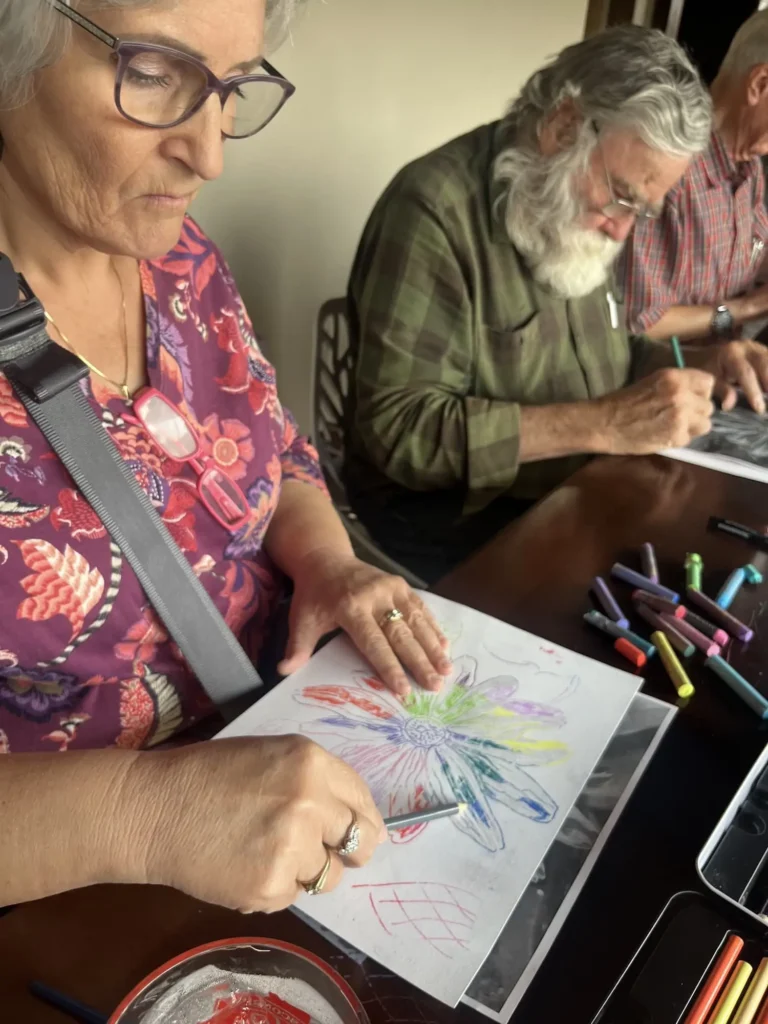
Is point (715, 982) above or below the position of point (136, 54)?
below

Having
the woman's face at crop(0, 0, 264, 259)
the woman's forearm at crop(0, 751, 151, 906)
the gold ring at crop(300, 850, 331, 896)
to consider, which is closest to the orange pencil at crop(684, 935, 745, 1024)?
the gold ring at crop(300, 850, 331, 896)

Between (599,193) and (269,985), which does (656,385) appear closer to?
(599,193)

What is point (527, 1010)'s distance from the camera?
1.46 feet

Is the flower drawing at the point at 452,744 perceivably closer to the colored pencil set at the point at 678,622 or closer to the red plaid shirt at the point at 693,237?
the colored pencil set at the point at 678,622

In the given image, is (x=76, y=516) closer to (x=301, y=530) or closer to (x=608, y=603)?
(x=301, y=530)

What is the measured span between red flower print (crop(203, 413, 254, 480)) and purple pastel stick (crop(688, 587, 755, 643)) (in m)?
0.47

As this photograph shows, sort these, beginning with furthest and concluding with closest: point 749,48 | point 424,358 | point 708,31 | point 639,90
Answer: point 708,31 < point 749,48 < point 424,358 < point 639,90

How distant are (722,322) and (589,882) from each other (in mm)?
1535

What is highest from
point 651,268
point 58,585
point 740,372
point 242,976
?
point 651,268

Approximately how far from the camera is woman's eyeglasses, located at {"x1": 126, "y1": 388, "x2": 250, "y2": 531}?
721 mm

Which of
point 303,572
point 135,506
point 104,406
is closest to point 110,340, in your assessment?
point 104,406

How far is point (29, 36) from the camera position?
0.53 m

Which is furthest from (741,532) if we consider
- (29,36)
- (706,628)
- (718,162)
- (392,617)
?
(718,162)

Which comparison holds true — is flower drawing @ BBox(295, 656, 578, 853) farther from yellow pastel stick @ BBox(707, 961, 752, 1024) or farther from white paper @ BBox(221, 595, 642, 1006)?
yellow pastel stick @ BBox(707, 961, 752, 1024)
